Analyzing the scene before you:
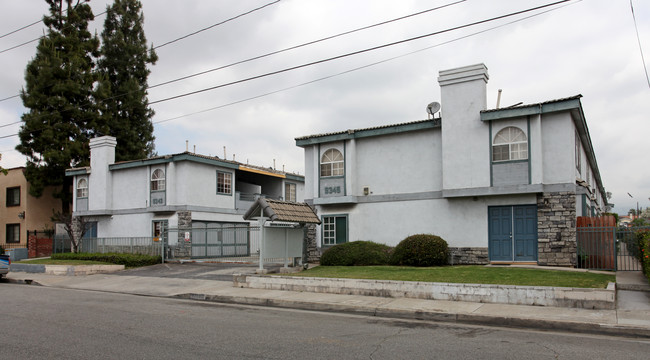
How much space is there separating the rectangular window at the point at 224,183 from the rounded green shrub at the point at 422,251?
14681 mm

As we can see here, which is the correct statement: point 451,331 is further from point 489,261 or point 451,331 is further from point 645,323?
point 489,261

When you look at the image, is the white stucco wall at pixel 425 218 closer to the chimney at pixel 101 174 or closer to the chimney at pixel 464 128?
the chimney at pixel 464 128

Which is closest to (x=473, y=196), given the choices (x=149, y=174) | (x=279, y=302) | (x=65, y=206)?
(x=279, y=302)

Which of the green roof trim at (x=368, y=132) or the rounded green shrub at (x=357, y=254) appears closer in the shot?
the rounded green shrub at (x=357, y=254)

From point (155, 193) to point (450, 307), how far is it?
71.2 ft

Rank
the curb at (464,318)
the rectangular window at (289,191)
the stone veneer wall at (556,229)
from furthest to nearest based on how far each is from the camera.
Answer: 1. the rectangular window at (289,191)
2. the stone veneer wall at (556,229)
3. the curb at (464,318)

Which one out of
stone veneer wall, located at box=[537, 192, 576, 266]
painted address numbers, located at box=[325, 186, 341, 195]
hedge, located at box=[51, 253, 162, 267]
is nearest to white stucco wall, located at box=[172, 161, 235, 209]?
hedge, located at box=[51, 253, 162, 267]

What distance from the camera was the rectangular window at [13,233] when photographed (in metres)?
36.1

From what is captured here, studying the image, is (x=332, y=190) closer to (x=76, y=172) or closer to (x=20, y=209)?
(x=76, y=172)

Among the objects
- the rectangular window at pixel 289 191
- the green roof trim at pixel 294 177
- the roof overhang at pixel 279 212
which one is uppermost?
the green roof trim at pixel 294 177

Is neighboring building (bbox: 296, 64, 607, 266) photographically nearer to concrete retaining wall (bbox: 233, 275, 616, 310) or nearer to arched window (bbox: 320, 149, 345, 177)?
arched window (bbox: 320, 149, 345, 177)

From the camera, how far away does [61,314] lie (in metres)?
11.2

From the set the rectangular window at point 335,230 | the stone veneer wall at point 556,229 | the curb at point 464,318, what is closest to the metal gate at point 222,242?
the rectangular window at point 335,230

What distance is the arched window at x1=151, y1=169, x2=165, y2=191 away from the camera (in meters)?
28.8
